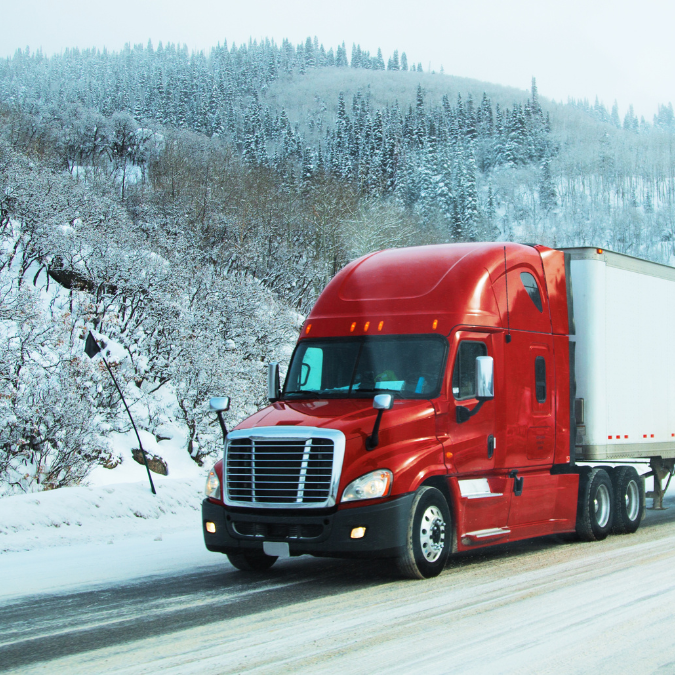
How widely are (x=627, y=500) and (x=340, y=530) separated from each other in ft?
20.8

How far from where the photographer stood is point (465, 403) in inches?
360

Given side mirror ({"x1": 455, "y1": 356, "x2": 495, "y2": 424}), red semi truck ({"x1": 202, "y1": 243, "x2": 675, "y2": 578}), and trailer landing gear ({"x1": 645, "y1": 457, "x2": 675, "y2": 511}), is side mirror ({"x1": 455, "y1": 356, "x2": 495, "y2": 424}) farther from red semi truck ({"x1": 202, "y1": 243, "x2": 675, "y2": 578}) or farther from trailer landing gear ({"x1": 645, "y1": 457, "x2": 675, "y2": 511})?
trailer landing gear ({"x1": 645, "y1": 457, "x2": 675, "y2": 511})

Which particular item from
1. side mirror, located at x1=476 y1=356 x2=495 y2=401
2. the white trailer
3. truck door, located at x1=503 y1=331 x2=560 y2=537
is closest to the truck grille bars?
side mirror, located at x1=476 y1=356 x2=495 y2=401

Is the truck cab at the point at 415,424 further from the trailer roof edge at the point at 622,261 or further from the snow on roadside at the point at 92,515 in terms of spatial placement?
the snow on roadside at the point at 92,515

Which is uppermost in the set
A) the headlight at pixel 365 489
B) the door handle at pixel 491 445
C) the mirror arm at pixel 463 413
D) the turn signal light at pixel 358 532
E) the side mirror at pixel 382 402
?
the side mirror at pixel 382 402

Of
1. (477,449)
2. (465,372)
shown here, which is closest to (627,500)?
(477,449)

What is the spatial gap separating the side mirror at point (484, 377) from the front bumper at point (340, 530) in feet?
4.87

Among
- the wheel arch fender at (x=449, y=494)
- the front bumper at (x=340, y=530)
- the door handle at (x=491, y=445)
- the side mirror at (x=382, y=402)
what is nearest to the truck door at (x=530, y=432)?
the door handle at (x=491, y=445)

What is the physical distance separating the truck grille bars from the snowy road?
0.88 meters

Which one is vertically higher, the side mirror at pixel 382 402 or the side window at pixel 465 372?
the side window at pixel 465 372

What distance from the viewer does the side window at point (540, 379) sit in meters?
10.5

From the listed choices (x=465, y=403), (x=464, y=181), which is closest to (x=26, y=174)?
(x=465, y=403)

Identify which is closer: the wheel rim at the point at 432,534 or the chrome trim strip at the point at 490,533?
the wheel rim at the point at 432,534

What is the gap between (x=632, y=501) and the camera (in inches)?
500
